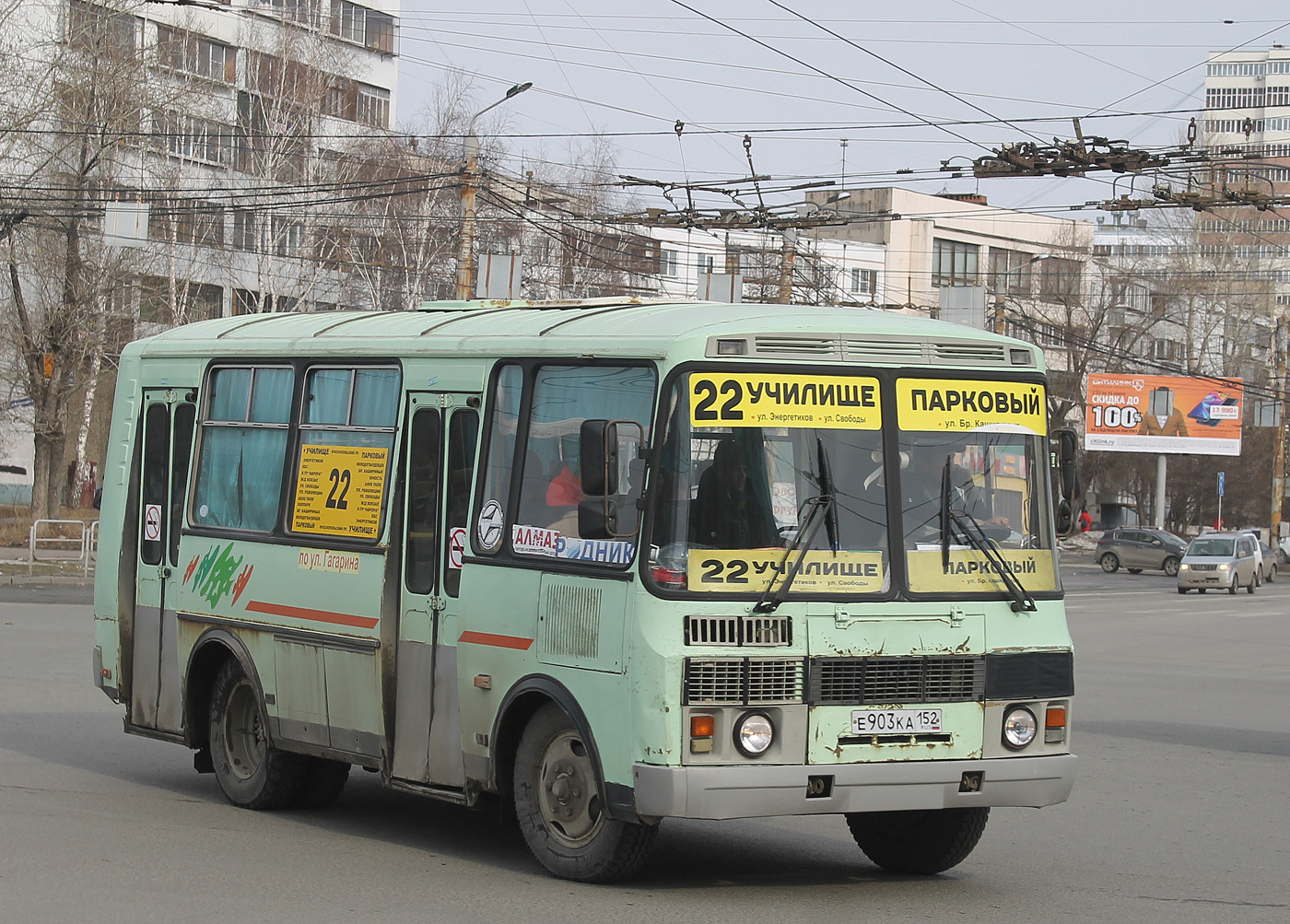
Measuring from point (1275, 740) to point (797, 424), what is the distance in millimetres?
8806

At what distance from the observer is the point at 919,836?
8.45 m

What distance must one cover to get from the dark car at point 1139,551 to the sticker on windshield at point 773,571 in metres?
52.0

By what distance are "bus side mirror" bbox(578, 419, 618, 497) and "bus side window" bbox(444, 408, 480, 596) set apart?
128 cm

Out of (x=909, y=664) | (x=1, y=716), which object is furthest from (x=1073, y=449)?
(x=1, y=716)

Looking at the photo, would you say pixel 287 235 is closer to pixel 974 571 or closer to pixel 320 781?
pixel 320 781

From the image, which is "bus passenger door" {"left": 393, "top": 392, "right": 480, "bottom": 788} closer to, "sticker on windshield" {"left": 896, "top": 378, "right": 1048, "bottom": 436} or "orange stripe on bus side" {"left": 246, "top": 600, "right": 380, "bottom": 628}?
"orange stripe on bus side" {"left": 246, "top": 600, "right": 380, "bottom": 628}

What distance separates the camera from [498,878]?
7898 millimetres

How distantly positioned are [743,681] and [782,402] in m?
1.22

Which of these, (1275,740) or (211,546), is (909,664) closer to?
(211,546)

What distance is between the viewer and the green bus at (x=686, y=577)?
742 centimetres

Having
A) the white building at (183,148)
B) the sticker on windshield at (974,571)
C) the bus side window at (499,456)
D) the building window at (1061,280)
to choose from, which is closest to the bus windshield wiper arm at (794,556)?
the sticker on windshield at (974,571)

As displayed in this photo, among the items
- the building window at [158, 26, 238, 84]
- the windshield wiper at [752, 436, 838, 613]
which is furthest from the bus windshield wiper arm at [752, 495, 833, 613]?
the building window at [158, 26, 238, 84]

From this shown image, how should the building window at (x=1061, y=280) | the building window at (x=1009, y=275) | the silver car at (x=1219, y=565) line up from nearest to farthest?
the silver car at (x=1219, y=565), the building window at (x=1061, y=280), the building window at (x=1009, y=275)

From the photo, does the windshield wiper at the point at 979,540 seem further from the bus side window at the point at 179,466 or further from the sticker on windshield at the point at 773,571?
the bus side window at the point at 179,466
